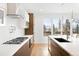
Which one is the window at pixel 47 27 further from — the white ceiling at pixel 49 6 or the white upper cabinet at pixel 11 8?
the white upper cabinet at pixel 11 8

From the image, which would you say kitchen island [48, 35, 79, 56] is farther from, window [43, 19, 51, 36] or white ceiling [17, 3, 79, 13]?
window [43, 19, 51, 36]

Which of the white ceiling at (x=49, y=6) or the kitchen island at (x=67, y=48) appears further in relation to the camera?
the white ceiling at (x=49, y=6)

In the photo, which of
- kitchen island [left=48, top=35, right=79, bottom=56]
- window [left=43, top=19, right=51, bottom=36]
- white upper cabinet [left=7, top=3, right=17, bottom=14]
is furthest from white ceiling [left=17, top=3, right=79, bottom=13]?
kitchen island [left=48, top=35, right=79, bottom=56]

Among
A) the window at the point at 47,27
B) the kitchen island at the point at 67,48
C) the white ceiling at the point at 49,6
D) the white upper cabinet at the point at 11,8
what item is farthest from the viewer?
the window at the point at 47,27

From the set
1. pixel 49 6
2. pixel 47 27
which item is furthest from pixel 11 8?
pixel 47 27


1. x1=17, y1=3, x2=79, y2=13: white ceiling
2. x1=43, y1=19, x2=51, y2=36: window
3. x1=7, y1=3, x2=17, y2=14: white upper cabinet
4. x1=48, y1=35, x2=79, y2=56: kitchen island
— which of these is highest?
x1=17, y1=3, x2=79, y2=13: white ceiling

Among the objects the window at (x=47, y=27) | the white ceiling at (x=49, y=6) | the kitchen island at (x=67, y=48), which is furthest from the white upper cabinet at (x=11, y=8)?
the window at (x=47, y=27)

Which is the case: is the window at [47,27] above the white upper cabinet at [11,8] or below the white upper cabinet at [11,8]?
below

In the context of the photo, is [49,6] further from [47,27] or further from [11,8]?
[47,27]

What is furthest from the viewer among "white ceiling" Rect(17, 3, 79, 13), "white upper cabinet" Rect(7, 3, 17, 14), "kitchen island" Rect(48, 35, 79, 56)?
"white ceiling" Rect(17, 3, 79, 13)

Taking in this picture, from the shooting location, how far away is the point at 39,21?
1119cm

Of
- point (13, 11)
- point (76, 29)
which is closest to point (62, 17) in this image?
point (76, 29)

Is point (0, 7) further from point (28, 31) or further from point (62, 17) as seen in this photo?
point (62, 17)

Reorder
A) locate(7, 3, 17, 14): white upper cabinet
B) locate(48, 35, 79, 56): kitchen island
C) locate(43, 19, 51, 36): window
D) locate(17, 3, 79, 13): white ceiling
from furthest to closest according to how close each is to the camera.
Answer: locate(43, 19, 51, 36): window → locate(17, 3, 79, 13): white ceiling → locate(7, 3, 17, 14): white upper cabinet → locate(48, 35, 79, 56): kitchen island
